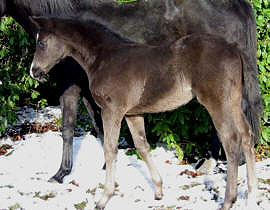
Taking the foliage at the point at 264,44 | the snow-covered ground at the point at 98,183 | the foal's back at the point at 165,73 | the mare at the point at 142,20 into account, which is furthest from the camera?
the foliage at the point at 264,44

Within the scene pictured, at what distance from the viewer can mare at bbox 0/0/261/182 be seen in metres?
3.96

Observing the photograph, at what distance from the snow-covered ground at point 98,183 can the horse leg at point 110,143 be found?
118 millimetres

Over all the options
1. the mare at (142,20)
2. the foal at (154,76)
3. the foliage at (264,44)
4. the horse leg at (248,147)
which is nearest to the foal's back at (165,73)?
the foal at (154,76)

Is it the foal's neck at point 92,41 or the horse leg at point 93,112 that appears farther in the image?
the horse leg at point 93,112

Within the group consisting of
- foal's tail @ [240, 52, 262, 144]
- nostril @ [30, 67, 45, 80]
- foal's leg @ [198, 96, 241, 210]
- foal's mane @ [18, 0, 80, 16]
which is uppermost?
foal's mane @ [18, 0, 80, 16]

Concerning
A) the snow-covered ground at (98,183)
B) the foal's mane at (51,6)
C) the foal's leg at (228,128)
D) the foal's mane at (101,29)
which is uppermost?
the foal's mane at (51,6)

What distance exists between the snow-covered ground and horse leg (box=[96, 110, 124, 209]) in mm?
118

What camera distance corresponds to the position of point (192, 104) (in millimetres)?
4879

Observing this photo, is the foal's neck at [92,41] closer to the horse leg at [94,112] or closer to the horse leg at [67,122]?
the horse leg at [67,122]

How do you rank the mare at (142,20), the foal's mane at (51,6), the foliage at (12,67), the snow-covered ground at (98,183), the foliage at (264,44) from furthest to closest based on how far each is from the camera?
the foliage at (12,67) → the foliage at (264,44) → the foal's mane at (51,6) → the mare at (142,20) → the snow-covered ground at (98,183)

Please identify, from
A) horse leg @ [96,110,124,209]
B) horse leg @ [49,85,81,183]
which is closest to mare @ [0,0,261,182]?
horse leg @ [49,85,81,183]

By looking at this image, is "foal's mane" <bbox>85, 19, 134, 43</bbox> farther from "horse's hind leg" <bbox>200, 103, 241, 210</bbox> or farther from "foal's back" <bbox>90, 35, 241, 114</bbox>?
"horse's hind leg" <bbox>200, 103, 241, 210</bbox>

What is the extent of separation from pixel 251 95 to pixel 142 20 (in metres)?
1.52

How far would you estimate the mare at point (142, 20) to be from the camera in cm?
396
